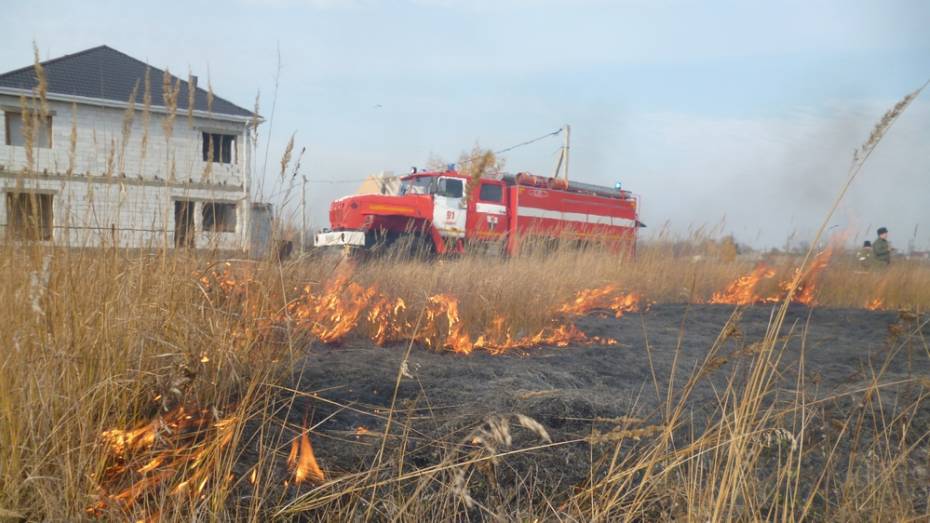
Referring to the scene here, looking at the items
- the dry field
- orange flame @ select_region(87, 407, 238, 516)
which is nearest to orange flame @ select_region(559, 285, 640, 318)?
the dry field

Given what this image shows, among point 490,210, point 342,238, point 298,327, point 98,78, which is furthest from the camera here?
point 98,78

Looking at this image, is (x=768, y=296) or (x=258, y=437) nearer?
(x=258, y=437)

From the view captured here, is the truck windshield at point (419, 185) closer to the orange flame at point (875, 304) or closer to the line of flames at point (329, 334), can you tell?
the line of flames at point (329, 334)

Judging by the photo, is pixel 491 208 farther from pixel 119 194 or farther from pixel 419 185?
pixel 119 194

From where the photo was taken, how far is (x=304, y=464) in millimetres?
2207

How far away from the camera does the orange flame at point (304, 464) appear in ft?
7.13

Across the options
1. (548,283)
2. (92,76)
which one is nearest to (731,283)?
(548,283)

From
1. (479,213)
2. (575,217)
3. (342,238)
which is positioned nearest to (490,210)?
(479,213)

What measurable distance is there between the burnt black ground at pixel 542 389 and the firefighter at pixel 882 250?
7132 mm

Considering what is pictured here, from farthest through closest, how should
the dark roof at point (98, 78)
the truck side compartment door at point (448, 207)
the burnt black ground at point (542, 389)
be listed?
the dark roof at point (98, 78), the truck side compartment door at point (448, 207), the burnt black ground at point (542, 389)

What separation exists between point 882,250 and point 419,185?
9582mm

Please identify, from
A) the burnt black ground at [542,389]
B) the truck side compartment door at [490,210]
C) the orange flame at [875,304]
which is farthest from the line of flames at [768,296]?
the truck side compartment door at [490,210]

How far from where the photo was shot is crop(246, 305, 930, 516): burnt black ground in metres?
2.46

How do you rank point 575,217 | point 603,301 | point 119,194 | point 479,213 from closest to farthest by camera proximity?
point 119,194
point 603,301
point 479,213
point 575,217
